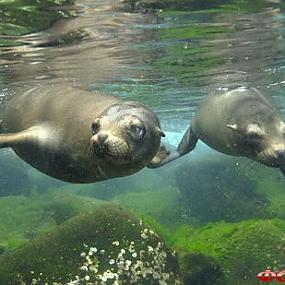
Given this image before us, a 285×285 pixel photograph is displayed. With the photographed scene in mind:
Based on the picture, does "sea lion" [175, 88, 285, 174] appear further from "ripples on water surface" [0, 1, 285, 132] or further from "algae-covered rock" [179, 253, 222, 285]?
"algae-covered rock" [179, 253, 222, 285]

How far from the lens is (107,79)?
1571cm

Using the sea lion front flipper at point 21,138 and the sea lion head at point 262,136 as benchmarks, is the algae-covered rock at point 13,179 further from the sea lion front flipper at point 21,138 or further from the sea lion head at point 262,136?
the sea lion front flipper at point 21,138

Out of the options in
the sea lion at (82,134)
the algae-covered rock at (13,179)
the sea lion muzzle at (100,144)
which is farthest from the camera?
the algae-covered rock at (13,179)

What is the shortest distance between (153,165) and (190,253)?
295cm

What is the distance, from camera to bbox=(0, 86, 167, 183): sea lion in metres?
4.91

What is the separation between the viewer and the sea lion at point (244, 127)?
26.7 ft

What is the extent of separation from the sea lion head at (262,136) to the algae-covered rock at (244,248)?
200cm

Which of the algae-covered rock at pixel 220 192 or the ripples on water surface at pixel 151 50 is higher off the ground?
the ripples on water surface at pixel 151 50

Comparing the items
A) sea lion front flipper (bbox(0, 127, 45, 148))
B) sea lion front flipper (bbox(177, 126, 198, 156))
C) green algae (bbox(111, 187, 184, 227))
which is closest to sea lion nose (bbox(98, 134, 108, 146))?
sea lion front flipper (bbox(0, 127, 45, 148))

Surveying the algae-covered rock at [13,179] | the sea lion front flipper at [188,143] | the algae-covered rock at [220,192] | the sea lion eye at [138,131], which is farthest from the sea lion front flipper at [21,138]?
the algae-covered rock at [13,179]

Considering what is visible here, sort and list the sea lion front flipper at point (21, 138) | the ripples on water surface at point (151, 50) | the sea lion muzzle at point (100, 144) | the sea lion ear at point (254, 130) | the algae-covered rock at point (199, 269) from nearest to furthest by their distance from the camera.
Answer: the sea lion muzzle at point (100, 144) < the sea lion front flipper at point (21, 138) < the sea lion ear at point (254, 130) < the algae-covered rock at point (199, 269) < the ripples on water surface at point (151, 50)

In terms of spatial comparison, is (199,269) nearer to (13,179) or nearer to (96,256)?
(96,256)

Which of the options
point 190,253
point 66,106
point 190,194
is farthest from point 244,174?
point 66,106

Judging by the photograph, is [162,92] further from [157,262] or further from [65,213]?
[157,262]
